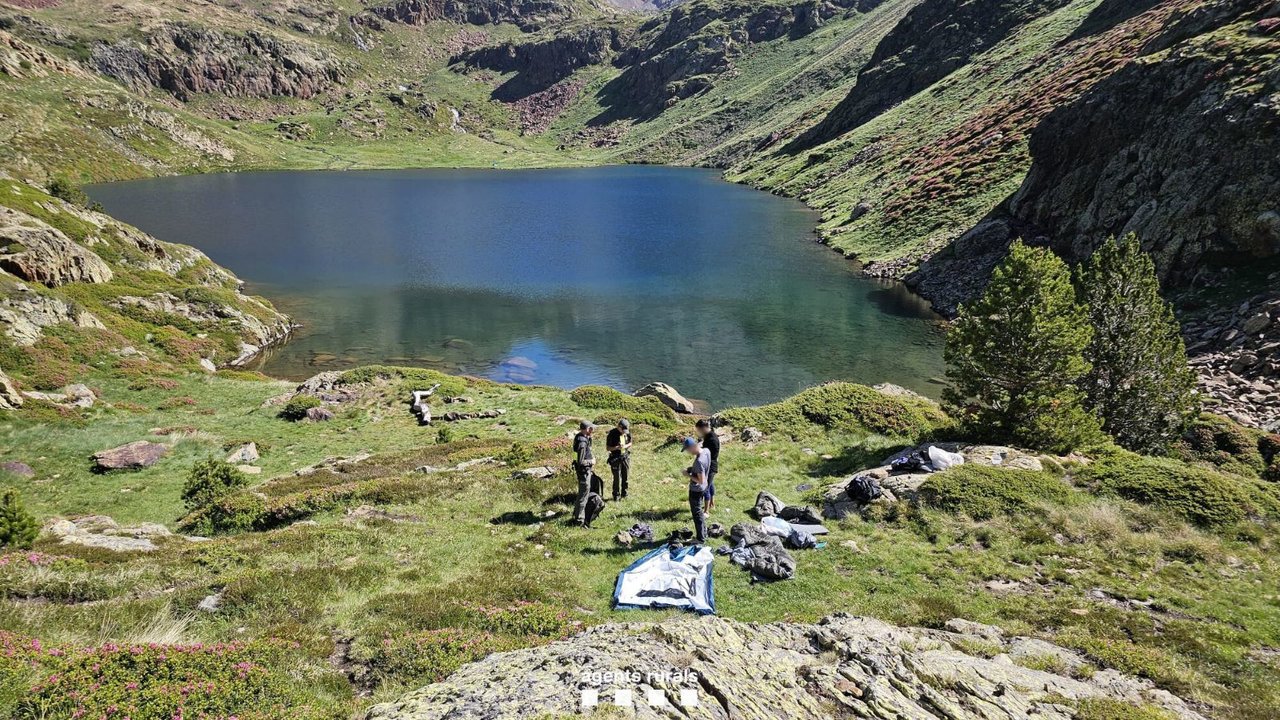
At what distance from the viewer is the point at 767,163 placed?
183000 millimetres

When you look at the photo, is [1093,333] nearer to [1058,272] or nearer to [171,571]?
[1058,272]

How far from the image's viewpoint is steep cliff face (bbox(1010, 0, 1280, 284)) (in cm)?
4288

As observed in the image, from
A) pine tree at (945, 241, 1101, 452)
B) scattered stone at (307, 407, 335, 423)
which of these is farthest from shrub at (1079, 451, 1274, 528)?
scattered stone at (307, 407, 335, 423)

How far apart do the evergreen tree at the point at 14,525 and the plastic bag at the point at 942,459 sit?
24744 mm

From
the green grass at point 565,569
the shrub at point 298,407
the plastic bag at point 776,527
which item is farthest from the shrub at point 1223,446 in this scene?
the shrub at point 298,407

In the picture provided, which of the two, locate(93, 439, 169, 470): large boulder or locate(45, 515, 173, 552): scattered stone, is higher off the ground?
locate(45, 515, 173, 552): scattered stone

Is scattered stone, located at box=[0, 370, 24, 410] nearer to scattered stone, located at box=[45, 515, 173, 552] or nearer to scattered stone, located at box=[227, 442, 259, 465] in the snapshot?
scattered stone, located at box=[227, 442, 259, 465]

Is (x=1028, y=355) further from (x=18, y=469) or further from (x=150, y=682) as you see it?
(x=18, y=469)

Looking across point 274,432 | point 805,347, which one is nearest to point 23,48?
point 274,432

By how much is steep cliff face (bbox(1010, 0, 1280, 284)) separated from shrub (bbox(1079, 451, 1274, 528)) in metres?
37.3

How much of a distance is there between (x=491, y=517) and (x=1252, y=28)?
71.8 meters

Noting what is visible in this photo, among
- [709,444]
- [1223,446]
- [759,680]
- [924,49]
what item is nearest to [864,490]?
[709,444]

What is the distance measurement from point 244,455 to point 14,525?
48.3 feet

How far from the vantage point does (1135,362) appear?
76.2ft
